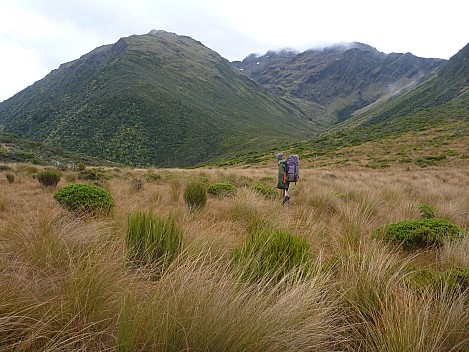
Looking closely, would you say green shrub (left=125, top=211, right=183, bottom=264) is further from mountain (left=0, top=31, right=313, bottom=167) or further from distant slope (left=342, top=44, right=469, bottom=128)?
distant slope (left=342, top=44, right=469, bottom=128)

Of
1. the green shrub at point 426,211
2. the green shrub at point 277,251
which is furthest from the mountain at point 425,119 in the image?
the green shrub at point 277,251

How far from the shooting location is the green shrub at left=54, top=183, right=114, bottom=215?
528cm

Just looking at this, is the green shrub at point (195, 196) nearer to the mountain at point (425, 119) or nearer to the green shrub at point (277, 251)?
the green shrub at point (277, 251)

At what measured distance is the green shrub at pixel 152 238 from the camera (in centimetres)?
280

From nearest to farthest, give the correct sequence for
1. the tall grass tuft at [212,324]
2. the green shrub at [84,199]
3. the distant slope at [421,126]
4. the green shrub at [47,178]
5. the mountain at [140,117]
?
1. the tall grass tuft at [212,324]
2. the green shrub at [84,199]
3. the green shrub at [47,178]
4. the distant slope at [421,126]
5. the mountain at [140,117]

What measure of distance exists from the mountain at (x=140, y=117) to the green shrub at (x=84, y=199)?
7897 cm

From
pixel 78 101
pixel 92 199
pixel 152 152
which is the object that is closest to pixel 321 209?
pixel 92 199

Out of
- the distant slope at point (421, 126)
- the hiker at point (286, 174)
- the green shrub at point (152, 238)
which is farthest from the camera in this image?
the distant slope at point (421, 126)

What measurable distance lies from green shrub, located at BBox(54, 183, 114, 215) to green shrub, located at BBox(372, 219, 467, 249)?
4.64 m

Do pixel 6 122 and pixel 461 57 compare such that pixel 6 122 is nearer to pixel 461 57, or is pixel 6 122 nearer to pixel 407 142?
pixel 407 142

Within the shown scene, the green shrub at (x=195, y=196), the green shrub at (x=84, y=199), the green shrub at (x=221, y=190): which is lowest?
the green shrub at (x=221, y=190)

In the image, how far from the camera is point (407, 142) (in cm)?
4031

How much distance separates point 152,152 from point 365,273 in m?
93.7

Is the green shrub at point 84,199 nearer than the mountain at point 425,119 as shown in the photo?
Yes
